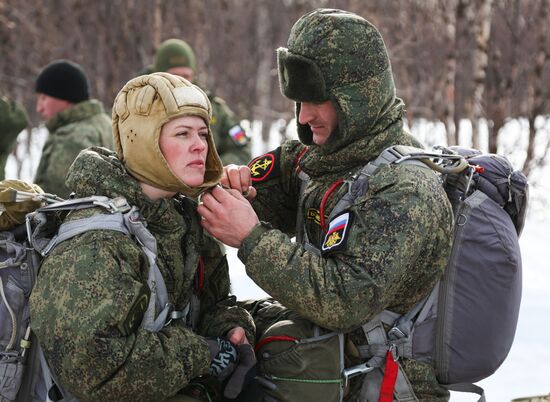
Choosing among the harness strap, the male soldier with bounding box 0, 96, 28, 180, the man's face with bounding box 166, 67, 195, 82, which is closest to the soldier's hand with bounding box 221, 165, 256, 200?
the harness strap

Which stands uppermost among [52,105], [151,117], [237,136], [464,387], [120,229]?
[151,117]

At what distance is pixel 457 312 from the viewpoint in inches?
118

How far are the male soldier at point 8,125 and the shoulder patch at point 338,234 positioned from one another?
12.8 feet

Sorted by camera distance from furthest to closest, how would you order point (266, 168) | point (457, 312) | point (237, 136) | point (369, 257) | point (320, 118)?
1. point (237, 136)
2. point (266, 168)
3. point (320, 118)
4. point (457, 312)
5. point (369, 257)

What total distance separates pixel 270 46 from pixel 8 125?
46.2 feet

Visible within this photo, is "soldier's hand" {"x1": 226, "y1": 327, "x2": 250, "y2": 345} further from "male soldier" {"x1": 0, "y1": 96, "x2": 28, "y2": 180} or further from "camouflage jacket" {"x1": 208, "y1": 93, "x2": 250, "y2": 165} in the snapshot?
"camouflage jacket" {"x1": 208, "y1": 93, "x2": 250, "y2": 165}

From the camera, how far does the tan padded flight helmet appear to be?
9.09 ft

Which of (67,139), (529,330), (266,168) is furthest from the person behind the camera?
(529,330)

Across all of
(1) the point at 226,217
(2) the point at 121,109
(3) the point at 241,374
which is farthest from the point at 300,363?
(2) the point at 121,109

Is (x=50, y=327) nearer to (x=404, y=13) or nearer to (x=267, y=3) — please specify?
(x=404, y=13)

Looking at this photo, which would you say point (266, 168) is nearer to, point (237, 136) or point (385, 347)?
point (385, 347)

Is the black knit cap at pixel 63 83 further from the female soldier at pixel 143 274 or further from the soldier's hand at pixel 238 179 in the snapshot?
the female soldier at pixel 143 274

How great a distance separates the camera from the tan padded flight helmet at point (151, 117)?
2770 millimetres

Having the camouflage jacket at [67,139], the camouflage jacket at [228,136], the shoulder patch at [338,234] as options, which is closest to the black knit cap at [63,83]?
the camouflage jacket at [67,139]
